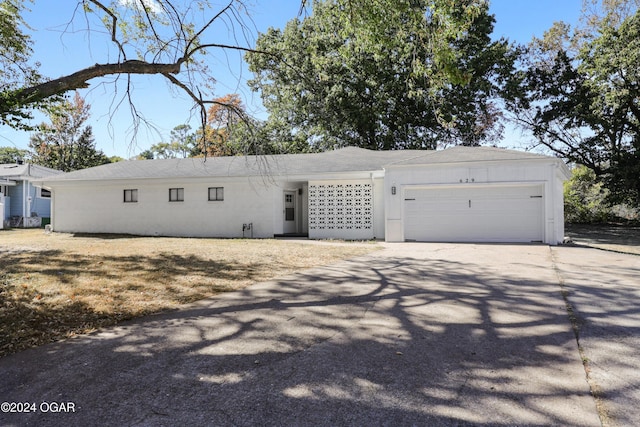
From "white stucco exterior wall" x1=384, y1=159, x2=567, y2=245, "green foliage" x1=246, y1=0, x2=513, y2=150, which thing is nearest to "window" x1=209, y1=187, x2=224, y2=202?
"green foliage" x1=246, y1=0, x2=513, y2=150

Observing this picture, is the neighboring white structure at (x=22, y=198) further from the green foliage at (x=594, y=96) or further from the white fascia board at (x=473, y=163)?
the green foliage at (x=594, y=96)

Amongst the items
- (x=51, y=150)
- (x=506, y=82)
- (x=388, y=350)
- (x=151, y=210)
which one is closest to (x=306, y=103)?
(x=151, y=210)

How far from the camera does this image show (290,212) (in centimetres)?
1641

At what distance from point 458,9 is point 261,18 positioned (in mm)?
3581

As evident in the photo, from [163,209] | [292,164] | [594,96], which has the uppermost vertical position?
[594,96]

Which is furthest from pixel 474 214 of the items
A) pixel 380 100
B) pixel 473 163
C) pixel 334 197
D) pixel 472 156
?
pixel 380 100

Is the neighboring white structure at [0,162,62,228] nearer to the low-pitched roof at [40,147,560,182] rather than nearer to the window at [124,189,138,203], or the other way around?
the low-pitched roof at [40,147,560,182]

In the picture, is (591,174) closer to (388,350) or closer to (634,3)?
(634,3)

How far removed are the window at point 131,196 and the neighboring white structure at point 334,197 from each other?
0.05m

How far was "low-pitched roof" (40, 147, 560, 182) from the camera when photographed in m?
13.0

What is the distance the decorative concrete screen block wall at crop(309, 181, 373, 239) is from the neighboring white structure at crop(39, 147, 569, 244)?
39mm

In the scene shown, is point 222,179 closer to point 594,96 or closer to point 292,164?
point 292,164

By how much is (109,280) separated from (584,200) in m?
31.4

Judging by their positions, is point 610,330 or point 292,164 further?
point 292,164
